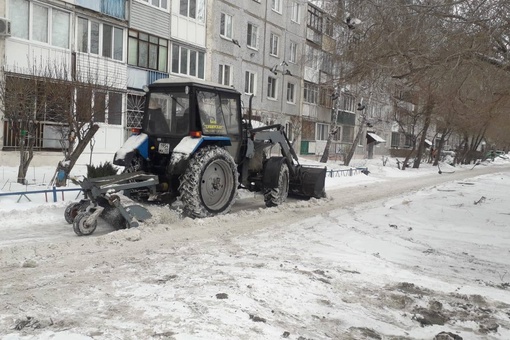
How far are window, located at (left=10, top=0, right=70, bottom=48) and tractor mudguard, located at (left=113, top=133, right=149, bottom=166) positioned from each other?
920cm

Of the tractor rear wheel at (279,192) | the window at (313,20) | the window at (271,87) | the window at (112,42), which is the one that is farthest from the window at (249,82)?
the tractor rear wheel at (279,192)

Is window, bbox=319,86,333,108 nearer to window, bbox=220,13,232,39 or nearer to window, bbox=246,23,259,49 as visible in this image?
window, bbox=246,23,259,49

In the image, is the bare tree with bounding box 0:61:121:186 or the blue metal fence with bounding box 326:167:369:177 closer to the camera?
the bare tree with bounding box 0:61:121:186

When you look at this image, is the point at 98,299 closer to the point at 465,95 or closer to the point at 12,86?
the point at 12,86

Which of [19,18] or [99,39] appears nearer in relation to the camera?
[19,18]

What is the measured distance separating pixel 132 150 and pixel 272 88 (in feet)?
72.6

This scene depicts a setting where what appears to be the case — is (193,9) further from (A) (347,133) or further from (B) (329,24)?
(A) (347,133)

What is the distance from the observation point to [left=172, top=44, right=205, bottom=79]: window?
20.7m

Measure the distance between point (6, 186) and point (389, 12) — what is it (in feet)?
29.7

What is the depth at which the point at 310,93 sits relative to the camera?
3322 cm

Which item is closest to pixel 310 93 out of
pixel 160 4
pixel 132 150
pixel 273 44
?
pixel 273 44

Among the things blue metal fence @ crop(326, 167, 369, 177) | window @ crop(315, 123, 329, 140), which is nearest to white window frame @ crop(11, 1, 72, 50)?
blue metal fence @ crop(326, 167, 369, 177)

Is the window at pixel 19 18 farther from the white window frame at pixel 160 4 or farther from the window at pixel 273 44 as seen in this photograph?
the window at pixel 273 44

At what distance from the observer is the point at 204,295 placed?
4.24 meters
